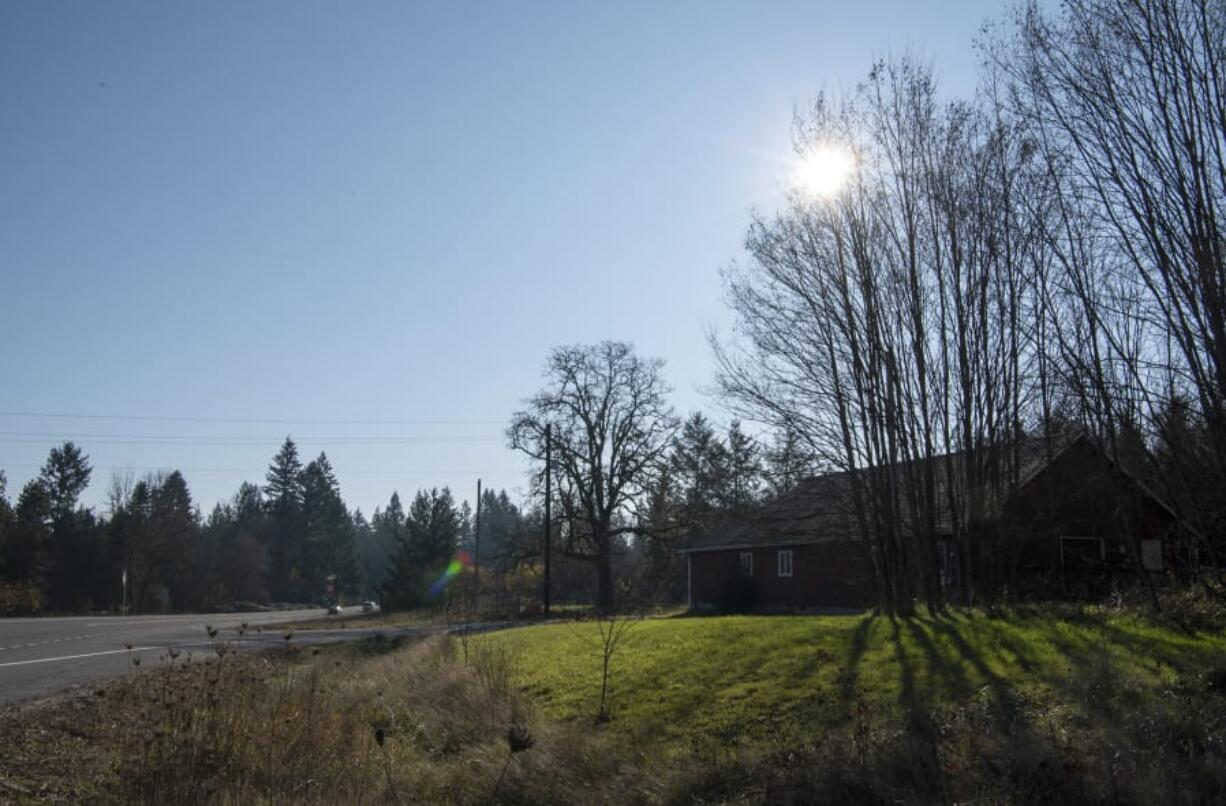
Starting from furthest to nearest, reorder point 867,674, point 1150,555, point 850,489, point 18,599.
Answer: point 18,599
point 850,489
point 1150,555
point 867,674

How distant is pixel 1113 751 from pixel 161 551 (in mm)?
76382

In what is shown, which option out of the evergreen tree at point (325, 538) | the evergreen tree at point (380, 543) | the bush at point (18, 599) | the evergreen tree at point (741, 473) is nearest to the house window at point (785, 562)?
the evergreen tree at point (741, 473)

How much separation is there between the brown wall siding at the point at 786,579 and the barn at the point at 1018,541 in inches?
1.9

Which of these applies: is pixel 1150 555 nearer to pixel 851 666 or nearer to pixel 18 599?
pixel 851 666

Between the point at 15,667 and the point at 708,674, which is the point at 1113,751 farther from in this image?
the point at 15,667

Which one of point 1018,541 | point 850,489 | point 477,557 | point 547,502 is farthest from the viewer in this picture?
point 547,502

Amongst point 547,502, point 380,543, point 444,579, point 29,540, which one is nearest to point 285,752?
point 547,502

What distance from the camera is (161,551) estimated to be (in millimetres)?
72375

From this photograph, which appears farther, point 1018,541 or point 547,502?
point 547,502

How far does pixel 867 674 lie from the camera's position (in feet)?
33.5

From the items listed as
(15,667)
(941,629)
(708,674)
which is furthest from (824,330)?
(15,667)

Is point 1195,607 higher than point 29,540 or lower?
lower

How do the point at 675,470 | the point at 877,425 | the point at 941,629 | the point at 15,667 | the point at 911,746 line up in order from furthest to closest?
the point at 675,470, the point at 15,667, the point at 877,425, the point at 941,629, the point at 911,746

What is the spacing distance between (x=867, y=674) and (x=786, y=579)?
26154 millimetres
